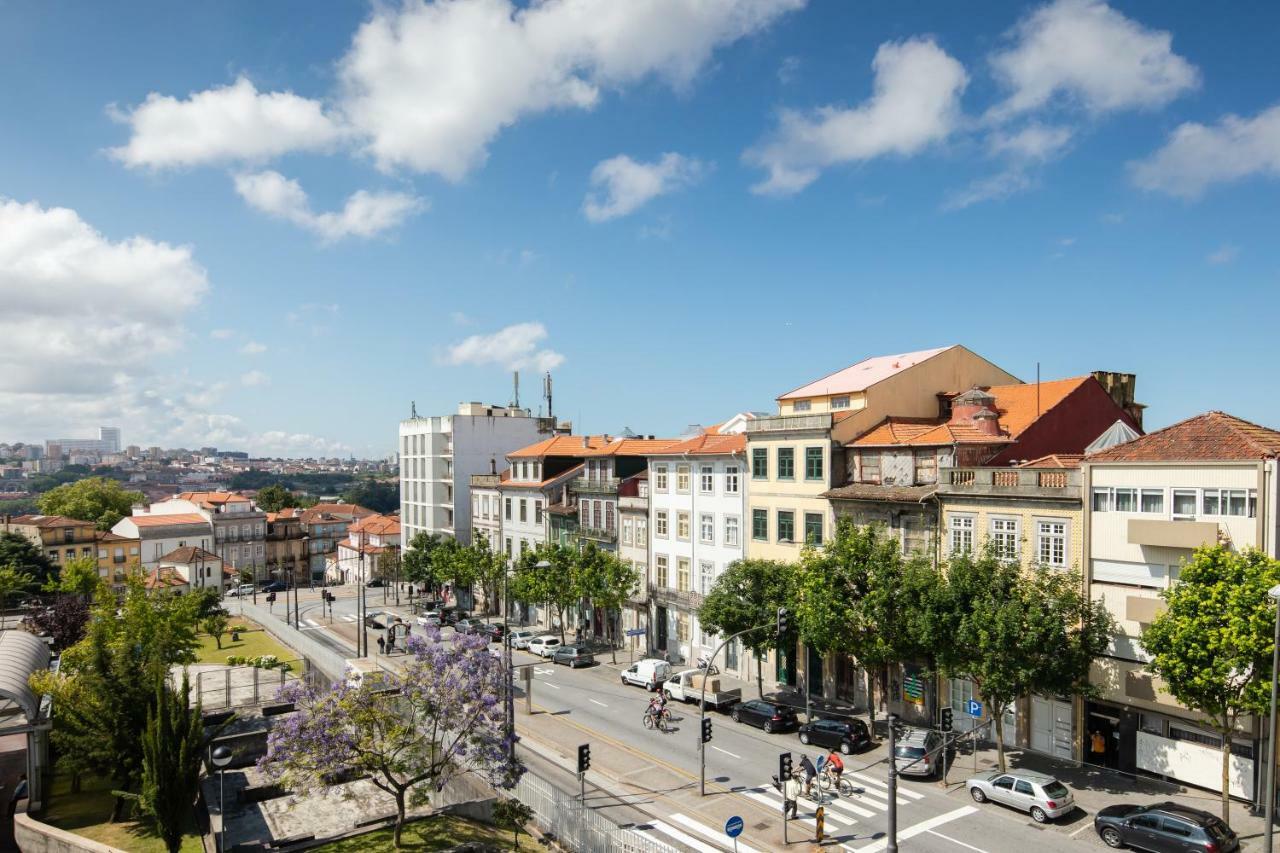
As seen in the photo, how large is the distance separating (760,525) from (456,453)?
45.3 meters

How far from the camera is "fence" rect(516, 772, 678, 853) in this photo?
22812mm

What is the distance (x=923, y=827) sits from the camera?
27672 mm

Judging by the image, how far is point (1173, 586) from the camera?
1117 inches

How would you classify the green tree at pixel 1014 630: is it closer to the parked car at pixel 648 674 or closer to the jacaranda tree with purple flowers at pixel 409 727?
the jacaranda tree with purple flowers at pixel 409 727

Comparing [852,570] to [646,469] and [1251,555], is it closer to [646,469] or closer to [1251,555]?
[1251,555]

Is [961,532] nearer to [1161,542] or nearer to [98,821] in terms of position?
[1161,542]

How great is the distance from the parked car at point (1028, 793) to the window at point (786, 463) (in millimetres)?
18977

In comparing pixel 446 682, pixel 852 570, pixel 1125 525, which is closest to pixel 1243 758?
pixel 1125 525

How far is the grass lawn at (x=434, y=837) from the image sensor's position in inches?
1000

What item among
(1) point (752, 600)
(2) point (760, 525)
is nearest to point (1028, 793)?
(1) point (752, 600)

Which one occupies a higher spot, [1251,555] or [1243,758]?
[1251,555]

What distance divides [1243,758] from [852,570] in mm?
14680

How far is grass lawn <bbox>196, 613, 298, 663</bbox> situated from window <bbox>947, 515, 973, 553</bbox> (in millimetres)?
40240

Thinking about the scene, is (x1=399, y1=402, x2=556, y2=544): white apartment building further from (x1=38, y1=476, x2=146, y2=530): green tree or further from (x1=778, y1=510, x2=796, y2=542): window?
(x1=38, y1=476, x2=146, y2=530): green tree
